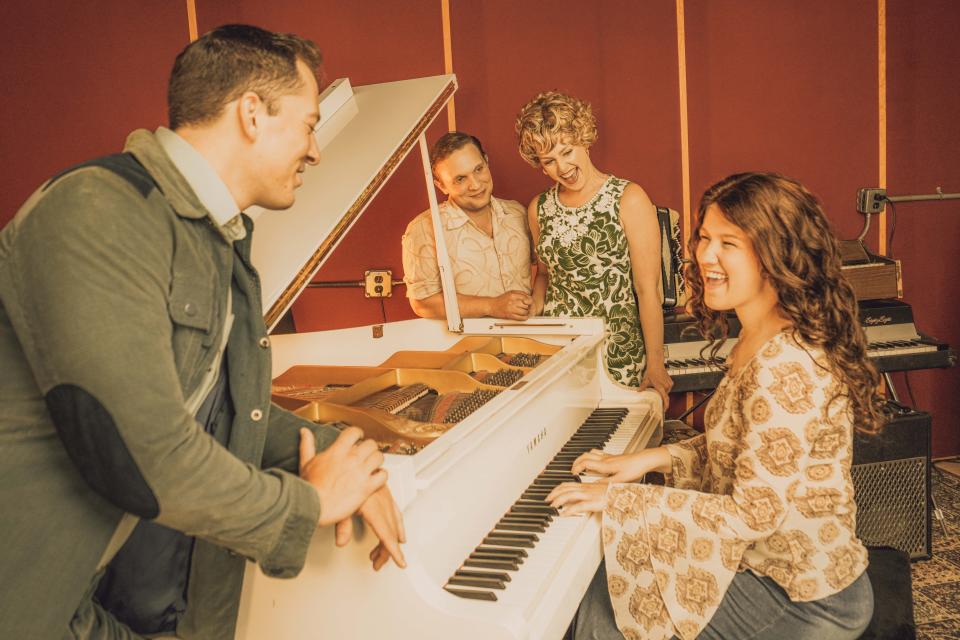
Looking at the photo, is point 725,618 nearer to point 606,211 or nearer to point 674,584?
point 674,584

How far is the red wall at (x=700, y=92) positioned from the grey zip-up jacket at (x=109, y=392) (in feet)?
12.2

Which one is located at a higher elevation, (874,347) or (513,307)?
(513,307)

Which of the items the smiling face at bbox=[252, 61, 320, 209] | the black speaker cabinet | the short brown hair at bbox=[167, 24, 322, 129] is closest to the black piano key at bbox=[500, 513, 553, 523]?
the smiling face at bbox=[252, 61, 320, 209]

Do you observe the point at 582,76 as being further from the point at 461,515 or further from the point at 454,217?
the point at 461,515

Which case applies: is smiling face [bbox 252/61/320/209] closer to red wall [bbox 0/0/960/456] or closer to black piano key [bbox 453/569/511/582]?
black piano key [bbox 453/569/511/582]

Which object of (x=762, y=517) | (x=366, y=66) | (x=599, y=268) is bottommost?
(x=762, y=517)

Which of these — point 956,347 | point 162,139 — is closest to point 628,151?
point 956,347

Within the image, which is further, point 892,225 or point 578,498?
point 892,225

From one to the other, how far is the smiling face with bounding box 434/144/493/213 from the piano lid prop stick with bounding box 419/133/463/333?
436mm

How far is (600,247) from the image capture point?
10.2ft

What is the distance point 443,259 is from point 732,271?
1.26 meters

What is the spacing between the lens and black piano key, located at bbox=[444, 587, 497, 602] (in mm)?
1488

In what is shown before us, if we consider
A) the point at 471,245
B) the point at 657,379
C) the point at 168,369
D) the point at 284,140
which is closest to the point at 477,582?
the point at 168,369

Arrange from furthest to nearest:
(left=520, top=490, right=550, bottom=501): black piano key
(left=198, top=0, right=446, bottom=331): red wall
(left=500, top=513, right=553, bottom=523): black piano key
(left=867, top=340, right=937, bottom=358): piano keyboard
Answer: (left=198, top=0, right=446, bottom=331): red wall → (left=867, top=340, right=937, bottom=358): piano keyboard → (left=520, top=490, right=550, bottom=501): black piano key → (left=500, top=513, right=553, bottom=523): black piano key
